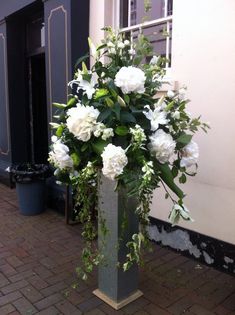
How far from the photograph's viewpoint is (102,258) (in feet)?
8.97

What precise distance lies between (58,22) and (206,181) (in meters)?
2.89

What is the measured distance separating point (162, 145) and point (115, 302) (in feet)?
4.61

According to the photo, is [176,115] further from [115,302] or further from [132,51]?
[115,302]

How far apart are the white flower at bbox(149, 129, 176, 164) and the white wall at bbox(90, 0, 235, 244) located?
39.7 inches

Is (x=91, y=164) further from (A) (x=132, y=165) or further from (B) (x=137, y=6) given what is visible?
(B) (x=137, y=6)

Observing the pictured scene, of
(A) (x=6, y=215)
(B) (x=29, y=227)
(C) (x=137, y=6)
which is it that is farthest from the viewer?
(A) (x=6, y=215)

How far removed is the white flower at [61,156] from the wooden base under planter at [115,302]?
117cm

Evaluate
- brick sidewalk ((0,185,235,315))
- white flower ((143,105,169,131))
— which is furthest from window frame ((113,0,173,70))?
brick sidewalk ((0,185,235,315))

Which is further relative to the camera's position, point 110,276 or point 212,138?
point 212,138

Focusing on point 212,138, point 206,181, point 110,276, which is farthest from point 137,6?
point 110,276

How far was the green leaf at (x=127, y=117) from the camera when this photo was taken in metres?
2.32

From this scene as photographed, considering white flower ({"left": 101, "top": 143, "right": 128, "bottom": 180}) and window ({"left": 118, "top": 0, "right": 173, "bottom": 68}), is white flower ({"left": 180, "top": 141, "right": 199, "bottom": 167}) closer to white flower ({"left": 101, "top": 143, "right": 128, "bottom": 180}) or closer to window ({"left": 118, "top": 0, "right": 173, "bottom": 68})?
white flower ({"left": 101, "top": 143, "right": 128, "bottom": 180})

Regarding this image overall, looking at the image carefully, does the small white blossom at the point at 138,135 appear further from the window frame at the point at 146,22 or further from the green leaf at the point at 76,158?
the window frame at the point at 146,22

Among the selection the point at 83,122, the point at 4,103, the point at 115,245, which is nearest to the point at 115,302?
the point at 115,245
